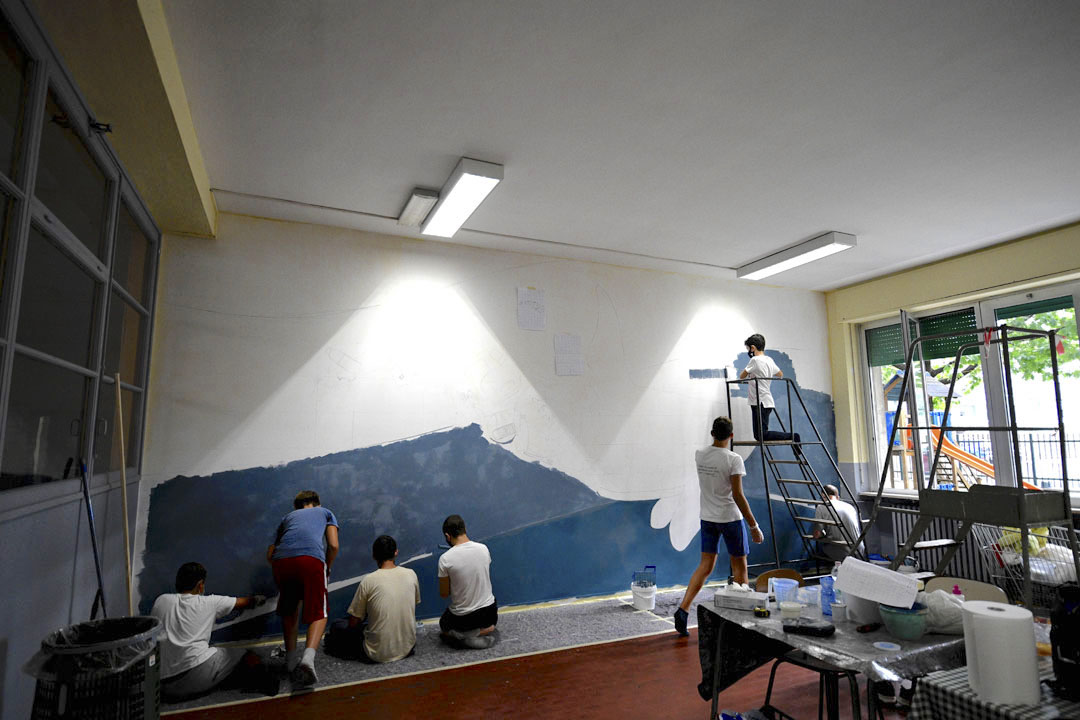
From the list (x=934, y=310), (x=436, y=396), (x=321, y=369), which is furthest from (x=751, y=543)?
(x=321, y=369)

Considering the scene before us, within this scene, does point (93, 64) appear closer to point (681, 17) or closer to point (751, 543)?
point (681, 17)

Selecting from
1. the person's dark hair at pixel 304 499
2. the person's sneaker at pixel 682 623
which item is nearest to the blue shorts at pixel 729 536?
the person's sneaker at pixel 682 623

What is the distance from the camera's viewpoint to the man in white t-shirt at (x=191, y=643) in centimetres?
309

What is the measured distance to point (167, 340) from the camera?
4.14 meters

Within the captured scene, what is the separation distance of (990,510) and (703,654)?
1412 millimetres

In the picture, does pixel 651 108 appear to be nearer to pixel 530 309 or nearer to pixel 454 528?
pixel 530 309

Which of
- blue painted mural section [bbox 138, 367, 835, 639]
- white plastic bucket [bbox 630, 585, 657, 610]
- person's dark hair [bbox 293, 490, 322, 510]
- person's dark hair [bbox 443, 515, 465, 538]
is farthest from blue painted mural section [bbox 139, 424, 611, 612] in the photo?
white plastic bucket [bbox 630, 585, 657, 610]

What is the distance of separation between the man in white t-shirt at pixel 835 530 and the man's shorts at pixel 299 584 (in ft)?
14.5

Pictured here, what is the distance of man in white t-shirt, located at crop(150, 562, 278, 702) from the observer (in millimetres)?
3092

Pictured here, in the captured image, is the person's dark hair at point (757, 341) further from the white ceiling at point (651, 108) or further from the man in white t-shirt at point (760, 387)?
the white ceiling at point (651, 108)

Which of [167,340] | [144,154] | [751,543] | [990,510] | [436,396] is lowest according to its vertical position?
[751,543]

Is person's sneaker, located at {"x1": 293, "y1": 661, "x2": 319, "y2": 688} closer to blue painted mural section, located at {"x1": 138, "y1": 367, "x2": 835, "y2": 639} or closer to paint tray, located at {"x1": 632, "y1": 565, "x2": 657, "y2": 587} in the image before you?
blue painted mural section, located at {"x1": 138, "y1": 367, "x2": 835, "y2": 639}

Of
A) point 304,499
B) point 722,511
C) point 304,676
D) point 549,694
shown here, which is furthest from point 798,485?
point 304,676

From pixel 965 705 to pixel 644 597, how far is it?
3.52 m
